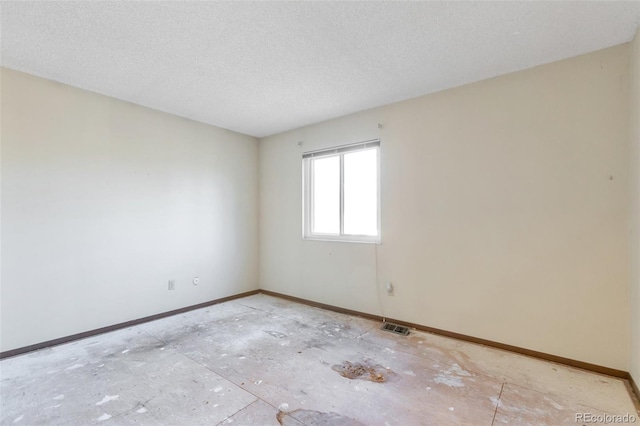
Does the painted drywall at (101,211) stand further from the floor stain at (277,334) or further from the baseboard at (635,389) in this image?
the baseboard at (635,389)

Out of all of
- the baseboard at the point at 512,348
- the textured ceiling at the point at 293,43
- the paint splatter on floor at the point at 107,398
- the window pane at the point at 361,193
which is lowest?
the paint splatter on floor at the point at 107,398

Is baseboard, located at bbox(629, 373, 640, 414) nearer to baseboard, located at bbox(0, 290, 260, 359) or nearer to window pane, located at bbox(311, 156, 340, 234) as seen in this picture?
window pane, located at bbox(311, 156, 340, 234)

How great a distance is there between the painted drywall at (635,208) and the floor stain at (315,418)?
2006mm

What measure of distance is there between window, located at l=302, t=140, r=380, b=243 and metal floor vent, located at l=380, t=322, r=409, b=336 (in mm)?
967

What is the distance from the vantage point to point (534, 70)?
2529mm

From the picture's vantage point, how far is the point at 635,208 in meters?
2.05

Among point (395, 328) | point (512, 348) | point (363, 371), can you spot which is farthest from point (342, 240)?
point (512, 348)

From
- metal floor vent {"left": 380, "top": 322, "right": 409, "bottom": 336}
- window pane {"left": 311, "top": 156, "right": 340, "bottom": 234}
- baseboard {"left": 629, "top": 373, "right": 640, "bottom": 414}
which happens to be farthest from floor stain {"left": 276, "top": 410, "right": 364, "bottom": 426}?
window pane {"left": 311, "top": 156, "right": 340, "bottom": 234}

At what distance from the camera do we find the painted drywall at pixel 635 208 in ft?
6.46

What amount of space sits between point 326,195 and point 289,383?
2.52 meters

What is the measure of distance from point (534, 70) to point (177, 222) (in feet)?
13.9

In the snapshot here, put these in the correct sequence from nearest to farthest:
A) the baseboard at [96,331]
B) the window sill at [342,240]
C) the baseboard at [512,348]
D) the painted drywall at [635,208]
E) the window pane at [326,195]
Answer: the painted drywall at [635,208]
the baseboard at [512,348]
the baseboard at [96,331]
the window sill at [342,240]
the window pane at [326,195]

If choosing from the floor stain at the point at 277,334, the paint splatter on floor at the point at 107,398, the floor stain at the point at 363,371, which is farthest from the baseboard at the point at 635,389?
the paint splatter on floor at the point at 107,398

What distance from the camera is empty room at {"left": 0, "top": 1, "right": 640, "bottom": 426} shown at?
1917 mm
